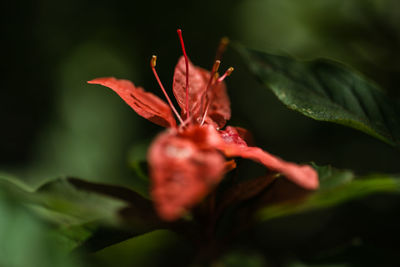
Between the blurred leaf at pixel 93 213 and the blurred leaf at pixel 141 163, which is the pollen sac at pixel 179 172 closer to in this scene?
the blurred leaf at pixel 93 213

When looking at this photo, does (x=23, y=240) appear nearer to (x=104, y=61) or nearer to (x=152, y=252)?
(x=152, y=252)

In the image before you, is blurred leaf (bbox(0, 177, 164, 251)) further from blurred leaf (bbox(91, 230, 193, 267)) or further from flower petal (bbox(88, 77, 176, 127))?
blurred leaf (bbox(91, 230, 193, 267))

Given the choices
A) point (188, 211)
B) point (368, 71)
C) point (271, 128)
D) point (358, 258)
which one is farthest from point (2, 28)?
point (358, 258)

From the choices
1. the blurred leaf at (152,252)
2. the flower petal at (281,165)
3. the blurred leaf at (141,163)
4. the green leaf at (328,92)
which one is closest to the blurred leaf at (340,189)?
the flower petal at (281,165)

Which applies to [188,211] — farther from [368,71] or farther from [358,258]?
[368,71]

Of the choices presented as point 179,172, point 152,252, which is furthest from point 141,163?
point 152,252

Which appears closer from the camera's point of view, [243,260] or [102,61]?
[243,260]
